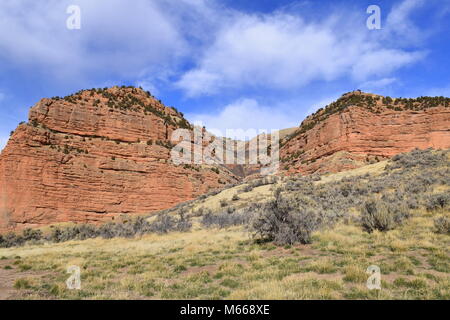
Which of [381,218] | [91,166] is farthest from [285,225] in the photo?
[91,166]

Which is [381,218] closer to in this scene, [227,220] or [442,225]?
[442,225]

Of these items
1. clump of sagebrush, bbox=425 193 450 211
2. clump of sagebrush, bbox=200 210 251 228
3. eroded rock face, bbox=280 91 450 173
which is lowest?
clump of sagebrush, bbox=200 210 251 228

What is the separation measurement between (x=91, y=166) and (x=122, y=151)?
4.48m

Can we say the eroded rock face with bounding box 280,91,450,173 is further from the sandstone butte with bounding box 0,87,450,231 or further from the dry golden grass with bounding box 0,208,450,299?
the dry golden grass with bounding box 0,208,450,299

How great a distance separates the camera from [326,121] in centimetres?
4216

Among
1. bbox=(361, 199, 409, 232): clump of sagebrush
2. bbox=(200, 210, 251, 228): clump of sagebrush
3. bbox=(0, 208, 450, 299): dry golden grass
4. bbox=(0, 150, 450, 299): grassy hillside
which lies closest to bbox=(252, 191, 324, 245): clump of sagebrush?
bbox=(0, 150, 450, 299): grassy hillside

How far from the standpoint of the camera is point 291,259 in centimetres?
825

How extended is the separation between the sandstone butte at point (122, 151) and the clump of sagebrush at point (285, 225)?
2558 centimetres

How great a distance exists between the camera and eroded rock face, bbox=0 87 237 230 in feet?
97.7

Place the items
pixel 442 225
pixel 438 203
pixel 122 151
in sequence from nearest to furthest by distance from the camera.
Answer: pixel 442 225 < pixel 438 203 < pixel 122 151

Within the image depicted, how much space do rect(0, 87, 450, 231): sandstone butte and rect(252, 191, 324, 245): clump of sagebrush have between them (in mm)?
25583
